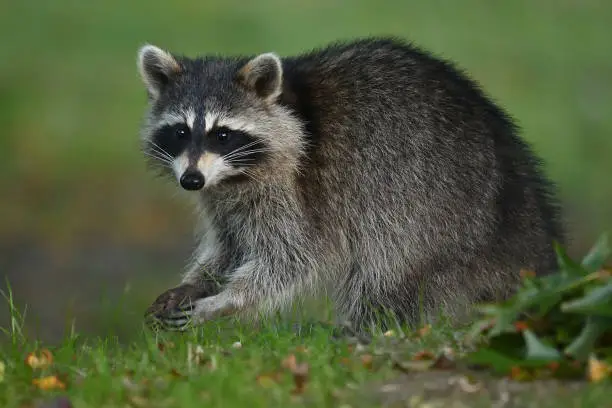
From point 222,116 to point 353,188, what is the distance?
78 cm

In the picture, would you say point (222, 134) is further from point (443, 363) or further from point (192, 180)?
point (443, 363)

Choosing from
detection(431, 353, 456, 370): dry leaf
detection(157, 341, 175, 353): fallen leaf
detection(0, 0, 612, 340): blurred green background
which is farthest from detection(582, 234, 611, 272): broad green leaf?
detection(0, 0, 612, 340): blurred green background

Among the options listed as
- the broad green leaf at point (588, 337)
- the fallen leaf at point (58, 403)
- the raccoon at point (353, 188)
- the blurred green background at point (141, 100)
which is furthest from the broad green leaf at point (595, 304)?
the blurred green background at point (141, 100)

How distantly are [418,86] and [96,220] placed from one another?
6057mm

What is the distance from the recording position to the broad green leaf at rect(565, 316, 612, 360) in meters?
4.82

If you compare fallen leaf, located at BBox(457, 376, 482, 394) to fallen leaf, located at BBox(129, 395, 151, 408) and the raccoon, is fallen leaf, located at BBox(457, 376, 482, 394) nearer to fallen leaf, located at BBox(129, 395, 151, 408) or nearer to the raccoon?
fallen leaf, located at BBox(129, 395, 151, 408)

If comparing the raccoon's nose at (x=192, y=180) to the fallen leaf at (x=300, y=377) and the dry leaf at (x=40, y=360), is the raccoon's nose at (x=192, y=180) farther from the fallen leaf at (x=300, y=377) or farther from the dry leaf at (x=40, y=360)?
the fallen leaf at (x=300, y=377)

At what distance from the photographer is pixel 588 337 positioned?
4.85 metres

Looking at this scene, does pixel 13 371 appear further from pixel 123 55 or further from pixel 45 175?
pixel 123 55

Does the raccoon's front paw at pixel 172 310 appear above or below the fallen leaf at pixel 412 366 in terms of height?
below

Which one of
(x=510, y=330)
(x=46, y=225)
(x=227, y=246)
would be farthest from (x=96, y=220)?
(x=510, y=330)

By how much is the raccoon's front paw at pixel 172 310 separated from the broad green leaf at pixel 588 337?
7.63ft

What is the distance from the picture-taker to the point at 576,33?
1481 cm

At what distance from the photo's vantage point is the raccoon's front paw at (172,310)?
6.75 metres
